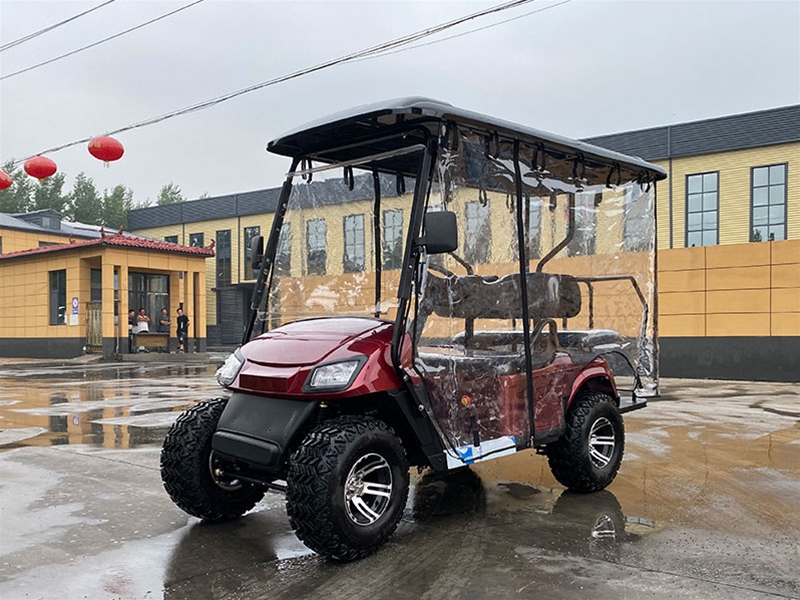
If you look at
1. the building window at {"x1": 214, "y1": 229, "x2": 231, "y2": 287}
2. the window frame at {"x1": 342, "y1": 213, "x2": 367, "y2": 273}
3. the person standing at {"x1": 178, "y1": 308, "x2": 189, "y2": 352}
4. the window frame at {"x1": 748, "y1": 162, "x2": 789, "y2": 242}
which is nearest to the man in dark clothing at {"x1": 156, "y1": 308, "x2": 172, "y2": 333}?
the person standing at {"x1": 178, "y1": 308, "x2": 189, "y2": 352}

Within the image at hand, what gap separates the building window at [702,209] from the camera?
21.9m

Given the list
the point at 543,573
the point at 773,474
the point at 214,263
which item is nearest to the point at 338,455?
the point at 543,573

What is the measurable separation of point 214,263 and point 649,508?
109 ft

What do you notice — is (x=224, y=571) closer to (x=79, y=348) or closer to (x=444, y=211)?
(x=444, y=211)

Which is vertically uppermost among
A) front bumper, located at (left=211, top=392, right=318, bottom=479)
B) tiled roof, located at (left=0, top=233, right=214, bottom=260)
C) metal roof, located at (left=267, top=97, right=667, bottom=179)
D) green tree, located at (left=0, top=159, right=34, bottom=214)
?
green tree, located at (left=0, top=159, right=34, bottom=214)

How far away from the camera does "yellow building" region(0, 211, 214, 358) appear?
23.6 metres

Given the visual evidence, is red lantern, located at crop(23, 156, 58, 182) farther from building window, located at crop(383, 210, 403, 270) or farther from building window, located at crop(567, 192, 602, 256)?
building window, located at crop(567, 192, 602, 256)

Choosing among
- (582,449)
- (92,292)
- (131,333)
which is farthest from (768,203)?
(92,292)

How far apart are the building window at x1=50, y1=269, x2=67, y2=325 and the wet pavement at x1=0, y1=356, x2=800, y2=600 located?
18644 mm

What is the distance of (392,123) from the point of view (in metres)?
4.50

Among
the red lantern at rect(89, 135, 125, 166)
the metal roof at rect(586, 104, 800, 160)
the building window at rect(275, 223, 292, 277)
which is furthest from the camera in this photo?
the metal roof at rect(586, 104, 800, 160)

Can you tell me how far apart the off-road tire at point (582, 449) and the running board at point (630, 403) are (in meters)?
0.40

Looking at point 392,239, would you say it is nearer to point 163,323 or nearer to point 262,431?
point 262,431

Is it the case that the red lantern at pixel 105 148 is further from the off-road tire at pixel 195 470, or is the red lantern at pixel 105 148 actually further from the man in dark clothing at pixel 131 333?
the man in dark clothing at pixel 131 333
